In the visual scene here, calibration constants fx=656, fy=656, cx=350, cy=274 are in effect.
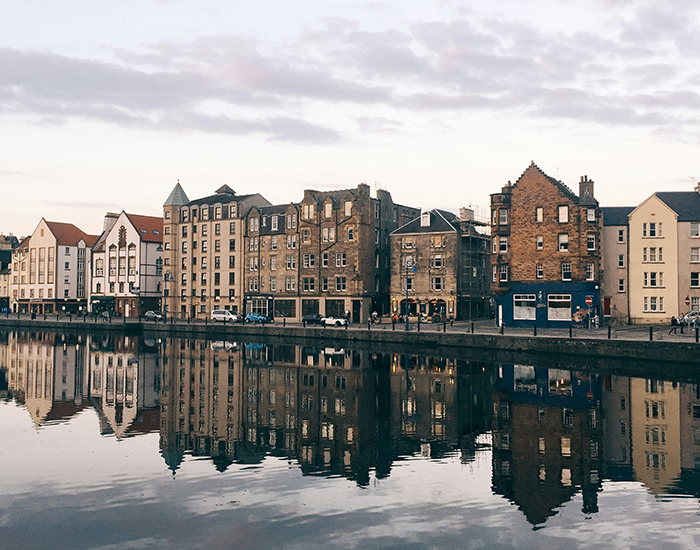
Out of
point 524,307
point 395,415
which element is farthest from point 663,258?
point 395,415

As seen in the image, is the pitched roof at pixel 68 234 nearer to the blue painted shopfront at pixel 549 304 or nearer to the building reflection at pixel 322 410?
the building reflection at pixel 322 410

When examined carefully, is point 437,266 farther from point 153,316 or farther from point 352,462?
point 352,462

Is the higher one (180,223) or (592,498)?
(180,223)

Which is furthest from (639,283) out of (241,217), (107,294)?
(107,294)

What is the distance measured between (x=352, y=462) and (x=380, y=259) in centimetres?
6918

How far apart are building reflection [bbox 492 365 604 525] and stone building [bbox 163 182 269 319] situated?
213 ft

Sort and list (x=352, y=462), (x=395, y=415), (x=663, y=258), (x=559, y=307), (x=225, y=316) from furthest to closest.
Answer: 1. (x=225, y=316)
2. (x=663, y=258)
3. (x=559, y=307)
4. (x=395, y=415)
5. (x=352, y=462)

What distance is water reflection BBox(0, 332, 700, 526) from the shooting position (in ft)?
63.9

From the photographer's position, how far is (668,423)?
1024 inches

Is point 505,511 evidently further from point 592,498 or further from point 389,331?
point 389,331

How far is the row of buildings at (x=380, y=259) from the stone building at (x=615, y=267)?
4.3 inches

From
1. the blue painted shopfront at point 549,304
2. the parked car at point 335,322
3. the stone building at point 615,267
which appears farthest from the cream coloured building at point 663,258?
the parked car at point 335,322

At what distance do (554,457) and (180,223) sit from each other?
89702 millimetres

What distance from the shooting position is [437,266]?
269 ft
